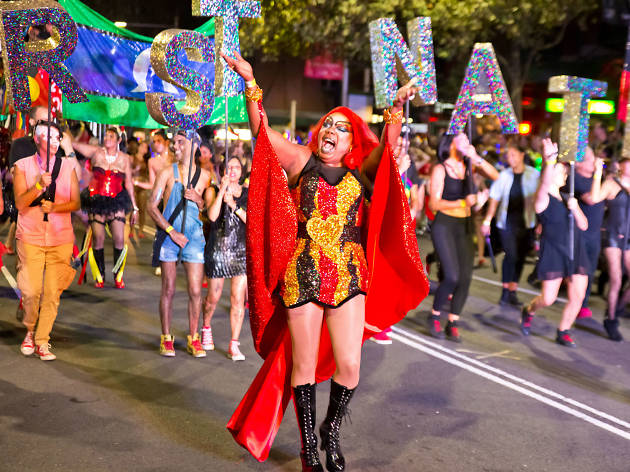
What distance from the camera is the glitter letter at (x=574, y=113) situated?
770cm

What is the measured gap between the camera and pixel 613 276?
27.0 ft

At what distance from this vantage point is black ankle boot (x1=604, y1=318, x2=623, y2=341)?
8102mm

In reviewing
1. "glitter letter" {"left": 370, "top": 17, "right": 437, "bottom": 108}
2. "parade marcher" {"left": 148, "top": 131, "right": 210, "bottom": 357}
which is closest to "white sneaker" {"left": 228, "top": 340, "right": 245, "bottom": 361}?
"parade marcher" {"left": 148, "top": 131, "right": 210, "bottom": 357}

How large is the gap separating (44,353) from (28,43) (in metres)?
2.63

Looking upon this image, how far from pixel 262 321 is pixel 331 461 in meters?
0.91

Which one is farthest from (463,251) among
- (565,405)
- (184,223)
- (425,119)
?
(425,119)

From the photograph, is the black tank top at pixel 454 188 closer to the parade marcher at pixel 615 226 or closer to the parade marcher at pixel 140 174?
the parade marcher at pixel 615 226

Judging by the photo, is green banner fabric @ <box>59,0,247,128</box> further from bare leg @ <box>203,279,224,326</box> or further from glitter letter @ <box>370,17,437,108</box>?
bare leg @ <box>203,279,224,326</box>

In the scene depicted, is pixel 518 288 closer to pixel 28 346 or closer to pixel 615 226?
pixel 615 226

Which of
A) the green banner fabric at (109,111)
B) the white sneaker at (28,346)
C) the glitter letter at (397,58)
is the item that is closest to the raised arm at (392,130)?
the glitter letter at (397,58)

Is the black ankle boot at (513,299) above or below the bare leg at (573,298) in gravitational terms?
below

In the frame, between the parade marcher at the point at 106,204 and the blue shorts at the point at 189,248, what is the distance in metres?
3.35

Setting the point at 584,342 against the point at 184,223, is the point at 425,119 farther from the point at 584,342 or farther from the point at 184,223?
the point at 184,223

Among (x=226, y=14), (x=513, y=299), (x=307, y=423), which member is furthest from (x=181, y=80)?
(x=513, y=299)
